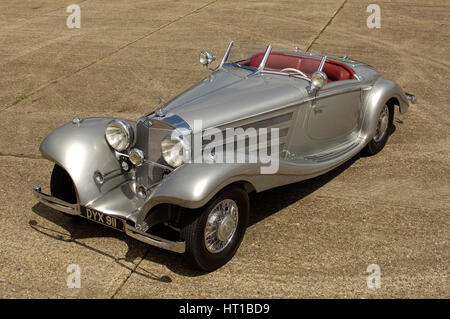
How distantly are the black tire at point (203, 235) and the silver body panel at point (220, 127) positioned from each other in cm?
12

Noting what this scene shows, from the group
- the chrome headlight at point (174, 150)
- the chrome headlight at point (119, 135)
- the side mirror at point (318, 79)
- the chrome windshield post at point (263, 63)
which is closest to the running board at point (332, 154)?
the side mirror at point (318, 79)

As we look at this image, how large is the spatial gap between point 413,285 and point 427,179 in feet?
6.57

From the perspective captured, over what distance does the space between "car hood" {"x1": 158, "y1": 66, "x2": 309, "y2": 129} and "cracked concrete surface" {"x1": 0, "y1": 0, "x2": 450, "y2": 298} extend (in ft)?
3.65

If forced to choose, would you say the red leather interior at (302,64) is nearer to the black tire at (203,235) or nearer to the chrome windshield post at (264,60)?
the chrome windshield post at (264,60)

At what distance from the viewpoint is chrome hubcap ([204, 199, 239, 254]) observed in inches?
159

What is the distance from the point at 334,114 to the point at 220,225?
2.10 meters

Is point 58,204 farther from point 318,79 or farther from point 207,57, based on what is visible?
point 318,79

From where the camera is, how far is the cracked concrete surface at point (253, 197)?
4.05 meters

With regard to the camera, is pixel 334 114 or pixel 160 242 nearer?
pixel 160 242

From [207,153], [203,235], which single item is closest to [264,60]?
[207,153]

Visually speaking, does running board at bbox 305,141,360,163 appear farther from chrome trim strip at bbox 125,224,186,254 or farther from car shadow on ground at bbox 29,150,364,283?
chrome trim strip at bbox 125,224,186,254

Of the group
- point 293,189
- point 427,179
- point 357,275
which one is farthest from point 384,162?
point 357,275

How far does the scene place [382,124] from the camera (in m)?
6.23
